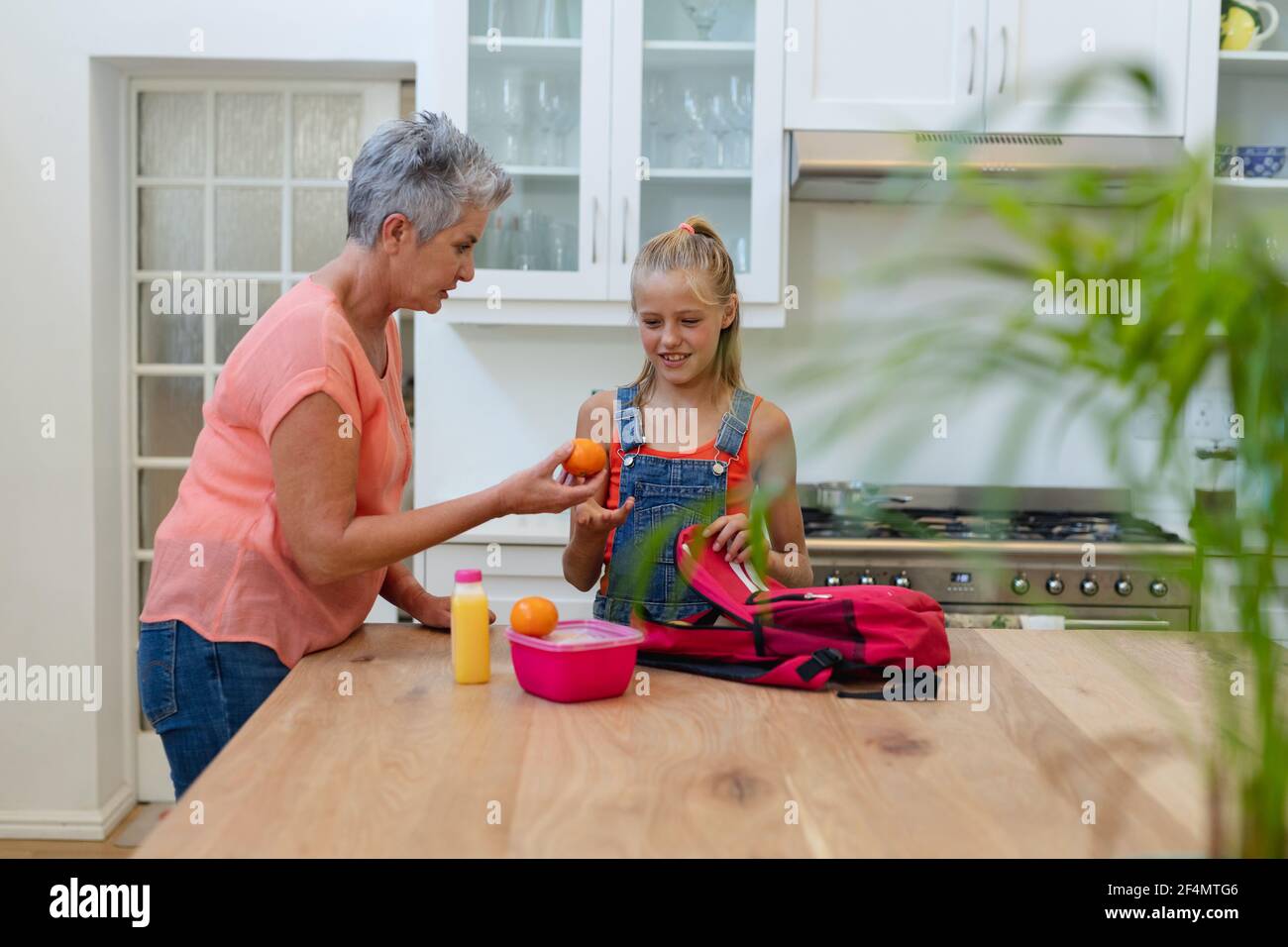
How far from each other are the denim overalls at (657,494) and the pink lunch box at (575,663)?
38 cm

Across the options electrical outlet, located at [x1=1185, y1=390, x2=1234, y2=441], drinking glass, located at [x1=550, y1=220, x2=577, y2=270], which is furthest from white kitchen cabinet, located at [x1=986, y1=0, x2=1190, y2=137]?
drinking glass, located at [x1=550, y1=220, x2=577, y2=270]

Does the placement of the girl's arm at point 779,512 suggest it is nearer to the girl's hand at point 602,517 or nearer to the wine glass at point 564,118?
the girl's hand at point 602,517

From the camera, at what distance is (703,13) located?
3.16m

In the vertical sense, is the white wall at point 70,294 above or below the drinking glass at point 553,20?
below

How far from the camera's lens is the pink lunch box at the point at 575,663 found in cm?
140

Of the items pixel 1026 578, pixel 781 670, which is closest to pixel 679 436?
pixel 781 670

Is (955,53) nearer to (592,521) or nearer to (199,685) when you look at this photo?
(592,521)

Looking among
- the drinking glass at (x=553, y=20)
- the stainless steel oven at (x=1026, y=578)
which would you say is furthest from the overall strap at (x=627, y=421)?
the drinking glass at (x=553, y=20)

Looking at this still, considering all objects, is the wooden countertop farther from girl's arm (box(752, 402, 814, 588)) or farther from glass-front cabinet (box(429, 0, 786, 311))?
glass-front cabinet (box(429, 0, 786, 311))

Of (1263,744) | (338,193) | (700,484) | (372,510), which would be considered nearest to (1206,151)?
(1263,744)

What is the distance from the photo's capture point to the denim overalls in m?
1.89

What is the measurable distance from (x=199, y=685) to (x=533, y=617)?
0.47m

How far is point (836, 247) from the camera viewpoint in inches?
140

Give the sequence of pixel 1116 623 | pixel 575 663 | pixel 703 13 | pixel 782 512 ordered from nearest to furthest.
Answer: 1. pixel 575 663
2. pixel 782 512
3. pixel 1116 623
4. pixel 703 13
